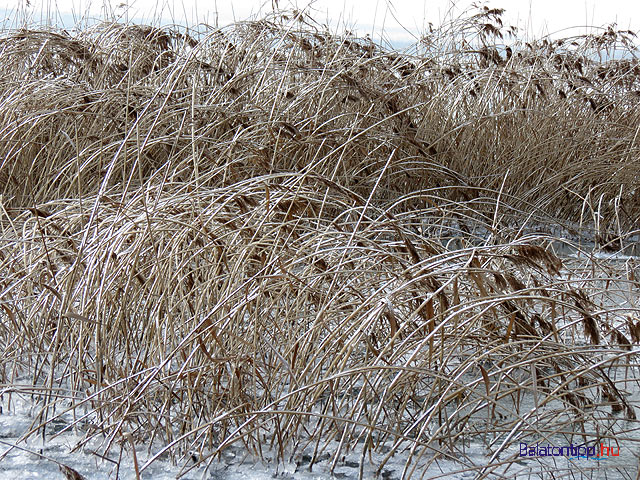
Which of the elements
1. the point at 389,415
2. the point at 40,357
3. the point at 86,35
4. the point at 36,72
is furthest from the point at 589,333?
the point at 86,35

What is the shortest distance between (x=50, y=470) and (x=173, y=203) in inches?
27.1

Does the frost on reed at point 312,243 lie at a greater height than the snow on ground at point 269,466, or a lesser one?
greater

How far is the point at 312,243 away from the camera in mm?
1851

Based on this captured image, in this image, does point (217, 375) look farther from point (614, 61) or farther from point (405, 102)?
point (614, 61)

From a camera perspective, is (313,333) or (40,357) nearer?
(313,333)

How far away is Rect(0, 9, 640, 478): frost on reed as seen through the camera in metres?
1.54

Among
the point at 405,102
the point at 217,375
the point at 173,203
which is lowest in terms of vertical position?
the point at 217,375

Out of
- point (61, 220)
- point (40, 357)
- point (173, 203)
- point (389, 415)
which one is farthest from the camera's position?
point (61, 220)

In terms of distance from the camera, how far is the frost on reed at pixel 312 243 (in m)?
1.54

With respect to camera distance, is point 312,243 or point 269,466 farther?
point 312,243

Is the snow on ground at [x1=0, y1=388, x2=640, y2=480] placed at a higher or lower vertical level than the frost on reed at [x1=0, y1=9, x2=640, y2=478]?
lower

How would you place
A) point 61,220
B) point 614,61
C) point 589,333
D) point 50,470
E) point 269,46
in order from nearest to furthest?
point 589,333 < point 50,470 < point 61,220 < point 269,46 < point 614,61

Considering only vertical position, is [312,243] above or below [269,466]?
above

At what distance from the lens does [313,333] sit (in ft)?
5.29
